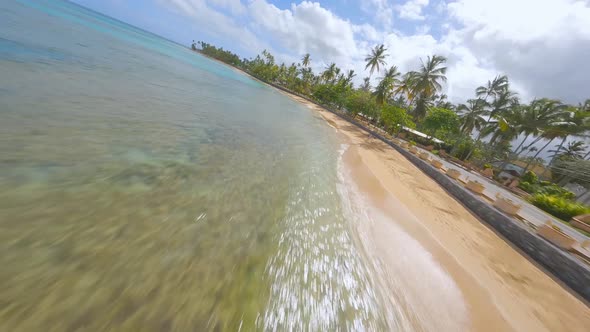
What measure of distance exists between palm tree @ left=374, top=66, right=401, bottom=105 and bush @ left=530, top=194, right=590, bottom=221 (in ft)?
78.5

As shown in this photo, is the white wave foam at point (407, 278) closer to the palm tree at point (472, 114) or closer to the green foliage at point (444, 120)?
the green foliage at point (444, 120)

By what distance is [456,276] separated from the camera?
185 inches

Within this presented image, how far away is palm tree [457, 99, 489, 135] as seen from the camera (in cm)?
2870

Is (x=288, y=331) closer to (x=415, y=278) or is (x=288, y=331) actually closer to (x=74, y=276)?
(x=74, y=276)

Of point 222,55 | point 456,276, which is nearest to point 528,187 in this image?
point 456,276

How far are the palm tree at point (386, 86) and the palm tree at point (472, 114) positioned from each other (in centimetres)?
1037

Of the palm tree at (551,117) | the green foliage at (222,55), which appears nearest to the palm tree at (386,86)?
the palm tree at (551,117)

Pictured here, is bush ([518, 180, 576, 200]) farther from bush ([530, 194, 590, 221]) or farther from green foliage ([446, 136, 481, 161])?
green foliage ([446, 136, 481, 161])

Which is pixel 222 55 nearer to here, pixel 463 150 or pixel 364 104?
pixel 364 104

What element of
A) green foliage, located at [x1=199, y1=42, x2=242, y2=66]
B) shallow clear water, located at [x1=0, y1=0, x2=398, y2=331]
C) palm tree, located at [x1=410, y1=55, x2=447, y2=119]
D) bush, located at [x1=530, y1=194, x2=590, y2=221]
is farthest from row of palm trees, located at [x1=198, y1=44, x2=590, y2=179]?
green foliage, located at [x1=199, y1=42, x2=242, y2=66]

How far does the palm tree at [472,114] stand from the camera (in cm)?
2870

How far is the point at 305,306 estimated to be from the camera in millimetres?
3072

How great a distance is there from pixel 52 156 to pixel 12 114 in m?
2.04

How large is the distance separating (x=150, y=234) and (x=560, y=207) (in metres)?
22.8
